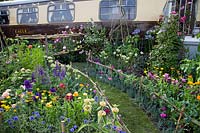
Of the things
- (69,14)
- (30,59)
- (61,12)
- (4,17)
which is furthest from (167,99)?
(4,17)

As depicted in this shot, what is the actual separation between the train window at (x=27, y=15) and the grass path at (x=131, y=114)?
6519 mm

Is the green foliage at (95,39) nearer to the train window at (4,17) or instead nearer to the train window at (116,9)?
the train window at (116,9)

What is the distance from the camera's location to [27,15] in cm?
1074

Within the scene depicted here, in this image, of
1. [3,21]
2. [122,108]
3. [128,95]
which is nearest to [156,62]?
[128,95]

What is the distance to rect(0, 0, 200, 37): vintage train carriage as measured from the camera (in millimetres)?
7691

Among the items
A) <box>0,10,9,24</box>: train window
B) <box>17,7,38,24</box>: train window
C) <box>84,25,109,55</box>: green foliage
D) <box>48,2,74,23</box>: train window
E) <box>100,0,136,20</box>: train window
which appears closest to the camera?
<box>84,25,109,55</box>: green foliage

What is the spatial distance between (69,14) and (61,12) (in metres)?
0.40

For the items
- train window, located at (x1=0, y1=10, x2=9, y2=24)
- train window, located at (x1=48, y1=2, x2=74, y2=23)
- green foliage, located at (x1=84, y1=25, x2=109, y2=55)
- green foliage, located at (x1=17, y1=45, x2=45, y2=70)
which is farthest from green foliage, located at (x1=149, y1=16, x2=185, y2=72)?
train window, located at (x1=0, y1=10, x2=9, y2=24)

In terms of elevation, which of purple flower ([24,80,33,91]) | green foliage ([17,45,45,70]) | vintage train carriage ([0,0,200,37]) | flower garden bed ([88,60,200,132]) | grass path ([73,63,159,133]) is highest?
vintage train carriage ([0,0,200,37])

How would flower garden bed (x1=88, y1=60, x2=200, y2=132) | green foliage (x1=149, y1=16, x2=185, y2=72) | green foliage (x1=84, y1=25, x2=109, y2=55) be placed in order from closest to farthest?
1. flower garden bed (x1=88, y1=60, x2=200, y2=132)
2. green foliage (x1=149, y1=16, x2=185, y2=72)
3. green foliage (x1=84, y1=25, x2=109, y2=55)

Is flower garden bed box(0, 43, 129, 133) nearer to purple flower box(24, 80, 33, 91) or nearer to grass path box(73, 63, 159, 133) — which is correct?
purple flower box(24, 80, 33, 91)

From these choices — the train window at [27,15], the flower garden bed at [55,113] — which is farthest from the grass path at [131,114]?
the train window at [27,15]

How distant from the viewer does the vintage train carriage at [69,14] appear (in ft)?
25.2

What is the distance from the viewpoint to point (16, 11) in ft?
36.4
